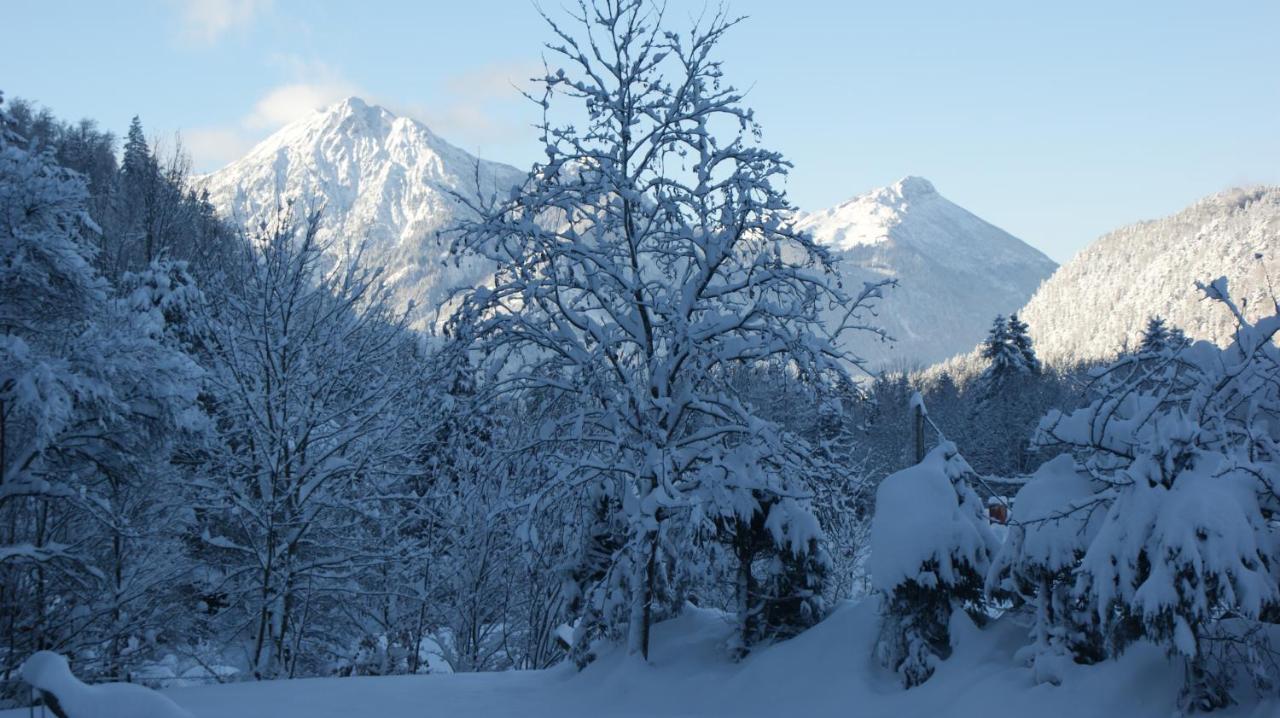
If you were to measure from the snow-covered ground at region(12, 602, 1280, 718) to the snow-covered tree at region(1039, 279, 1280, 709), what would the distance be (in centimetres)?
47

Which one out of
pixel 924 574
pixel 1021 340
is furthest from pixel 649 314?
pixel 1021 340

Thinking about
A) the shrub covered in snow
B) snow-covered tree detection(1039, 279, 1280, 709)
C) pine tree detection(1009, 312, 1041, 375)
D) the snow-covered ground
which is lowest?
the snow-covered ground

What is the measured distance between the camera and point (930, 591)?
943 centimetres

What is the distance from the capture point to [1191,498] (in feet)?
22.9

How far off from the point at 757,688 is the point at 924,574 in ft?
7.42

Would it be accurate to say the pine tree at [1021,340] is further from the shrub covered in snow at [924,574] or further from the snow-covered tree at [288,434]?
the shrub covered in snow at [924,574]

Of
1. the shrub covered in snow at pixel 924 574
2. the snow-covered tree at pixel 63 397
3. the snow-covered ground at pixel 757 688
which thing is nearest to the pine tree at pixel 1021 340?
the snow-covered ground at pixel 757 688

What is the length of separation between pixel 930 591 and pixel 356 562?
10.2 meters

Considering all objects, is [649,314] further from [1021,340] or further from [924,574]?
[1021,340]

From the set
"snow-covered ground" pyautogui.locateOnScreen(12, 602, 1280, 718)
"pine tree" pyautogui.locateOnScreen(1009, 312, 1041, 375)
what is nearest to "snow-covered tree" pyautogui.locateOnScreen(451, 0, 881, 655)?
"snow-covered ground" pyautogui.locateOnScreen(12, 602, 1280, 718)

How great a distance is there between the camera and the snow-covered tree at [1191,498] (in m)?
6.73

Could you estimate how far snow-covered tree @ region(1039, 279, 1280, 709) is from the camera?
6.73 metres

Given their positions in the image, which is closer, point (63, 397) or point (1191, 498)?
point (1191, 498)

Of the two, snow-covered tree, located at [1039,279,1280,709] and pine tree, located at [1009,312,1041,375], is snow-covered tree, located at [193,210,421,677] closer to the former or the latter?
snow-covered tree, located at [1039,279,1280,709]
